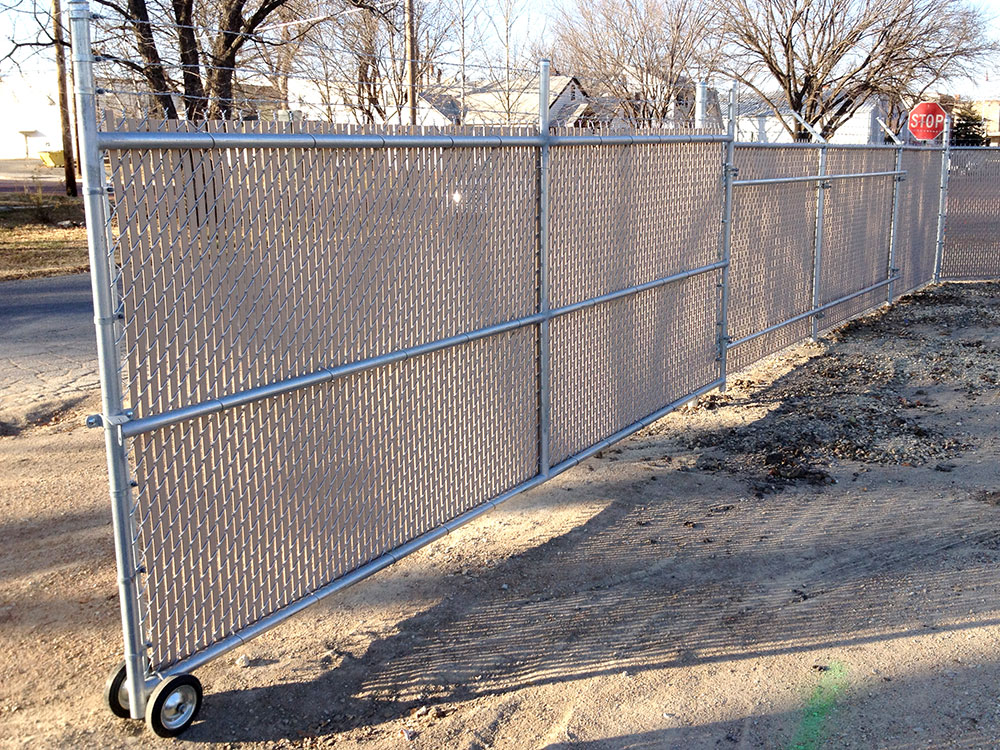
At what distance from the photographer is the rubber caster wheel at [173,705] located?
3.66 m

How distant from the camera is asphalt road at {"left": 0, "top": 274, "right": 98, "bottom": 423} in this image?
339 inches

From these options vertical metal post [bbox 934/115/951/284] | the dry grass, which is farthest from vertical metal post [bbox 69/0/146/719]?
vertical metal post [bbox 934/115/951/284]

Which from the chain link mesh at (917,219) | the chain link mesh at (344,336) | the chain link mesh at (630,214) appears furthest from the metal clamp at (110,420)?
the chain link mesh at (917,219)

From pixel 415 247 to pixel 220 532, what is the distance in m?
1.67

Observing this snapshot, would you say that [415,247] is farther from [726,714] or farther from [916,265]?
[916,265]

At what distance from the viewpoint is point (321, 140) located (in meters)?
4.07

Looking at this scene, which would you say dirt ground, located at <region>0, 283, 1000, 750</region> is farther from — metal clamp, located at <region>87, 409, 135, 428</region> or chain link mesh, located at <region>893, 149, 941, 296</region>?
chain link mesh, located at <region>893, 149, 941, 296</region>

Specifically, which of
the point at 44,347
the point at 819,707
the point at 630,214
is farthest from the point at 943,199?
the point at 819,707

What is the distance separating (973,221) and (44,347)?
14.5 metres

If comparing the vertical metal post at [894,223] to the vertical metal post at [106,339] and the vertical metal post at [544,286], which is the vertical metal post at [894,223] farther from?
the vertical metal post at [106,339]

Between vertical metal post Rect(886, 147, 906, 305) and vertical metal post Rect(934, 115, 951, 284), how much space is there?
273 centimetres

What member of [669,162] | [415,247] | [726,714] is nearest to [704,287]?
[669,162]

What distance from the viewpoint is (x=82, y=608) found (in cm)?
484

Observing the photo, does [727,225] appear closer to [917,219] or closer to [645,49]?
[917,219]
